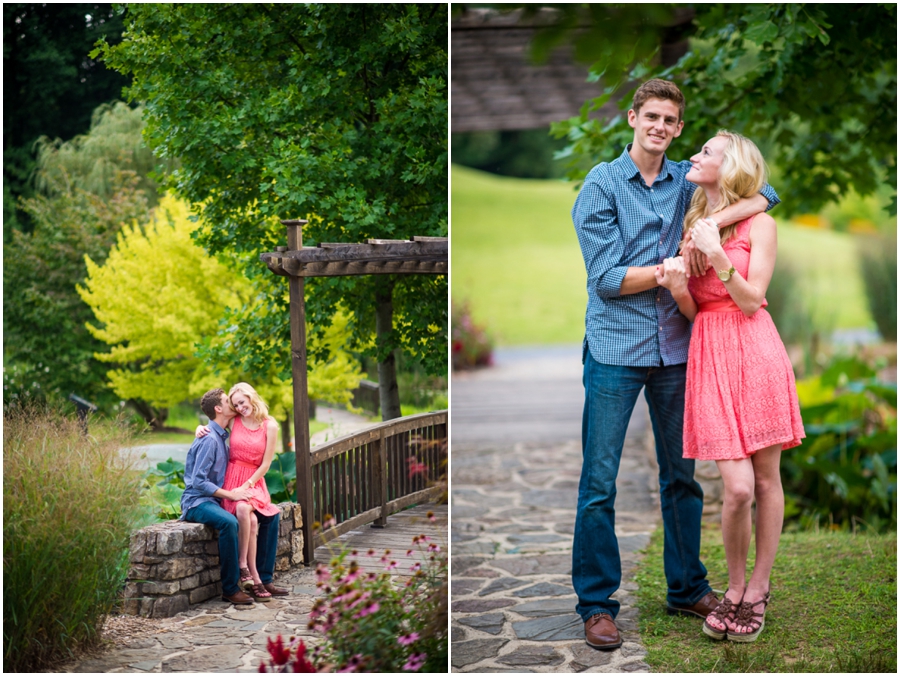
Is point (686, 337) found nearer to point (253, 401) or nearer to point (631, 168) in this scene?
point (631, 168)

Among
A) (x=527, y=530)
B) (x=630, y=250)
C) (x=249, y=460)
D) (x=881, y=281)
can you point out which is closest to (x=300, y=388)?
(x=249, y=460)

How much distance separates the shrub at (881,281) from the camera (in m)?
9.58

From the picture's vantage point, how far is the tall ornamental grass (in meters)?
2.83

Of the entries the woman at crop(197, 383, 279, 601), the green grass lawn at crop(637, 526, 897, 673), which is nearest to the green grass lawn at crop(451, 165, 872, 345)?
the green grass lawn at crop(637, 526, 897, 673)

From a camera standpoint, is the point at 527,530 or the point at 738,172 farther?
the point at 527,530

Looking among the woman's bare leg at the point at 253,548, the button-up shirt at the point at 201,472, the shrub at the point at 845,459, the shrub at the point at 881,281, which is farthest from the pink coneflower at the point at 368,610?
the shrub at the point at 881,281

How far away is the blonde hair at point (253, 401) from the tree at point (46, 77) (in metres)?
0.97

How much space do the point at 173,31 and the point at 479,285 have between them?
1621cm

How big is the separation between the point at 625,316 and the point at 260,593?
1.57 metres

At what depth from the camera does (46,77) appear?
3027mm

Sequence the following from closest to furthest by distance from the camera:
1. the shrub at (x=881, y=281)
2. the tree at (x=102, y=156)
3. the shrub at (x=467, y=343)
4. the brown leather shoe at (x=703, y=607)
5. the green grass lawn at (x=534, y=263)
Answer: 1. the tree at (x=102, y=156)
2. the brown leather shoe at (x=703, y=607)
3. the shrub at (x=881, y=281)
4. the shrub at (x=467, y=343)
5. the green grass lawn at (x=534, y=263)

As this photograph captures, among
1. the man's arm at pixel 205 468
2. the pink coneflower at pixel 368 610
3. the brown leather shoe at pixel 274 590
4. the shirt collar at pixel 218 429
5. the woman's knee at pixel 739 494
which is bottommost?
the pink coneflower at pixel 368 610

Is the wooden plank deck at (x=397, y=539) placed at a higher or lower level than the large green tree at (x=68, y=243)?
lower

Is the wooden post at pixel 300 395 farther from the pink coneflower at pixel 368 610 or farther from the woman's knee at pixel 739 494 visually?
the woman's knee at pixel 739 494
